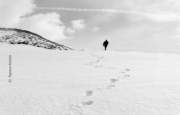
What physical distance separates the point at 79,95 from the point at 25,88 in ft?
4.28

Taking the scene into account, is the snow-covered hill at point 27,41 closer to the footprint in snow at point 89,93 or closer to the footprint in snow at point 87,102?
the footprint in snow at point 89,93

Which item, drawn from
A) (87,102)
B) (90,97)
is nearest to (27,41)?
(90,97)

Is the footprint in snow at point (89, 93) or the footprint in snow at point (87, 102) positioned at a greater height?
the footprint in snow at point (89, 93)

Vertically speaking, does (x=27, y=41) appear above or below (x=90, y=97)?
above

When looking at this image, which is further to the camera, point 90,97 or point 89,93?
point 89,93

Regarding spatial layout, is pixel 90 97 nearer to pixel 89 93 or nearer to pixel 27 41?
pixel 89 93

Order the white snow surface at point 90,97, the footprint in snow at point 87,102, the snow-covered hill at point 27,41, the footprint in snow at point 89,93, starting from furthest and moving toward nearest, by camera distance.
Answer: the snow-covered hill at point 27,41 → the footprint in snow at point 89,93 → the footprint in snow at point 87,102 → the white snow surface at point 90,97

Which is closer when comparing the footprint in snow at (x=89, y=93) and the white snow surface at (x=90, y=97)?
the white snow surface at (x=90, y=97)

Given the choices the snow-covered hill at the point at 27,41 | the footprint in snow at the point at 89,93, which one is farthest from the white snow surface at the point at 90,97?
the snow-covered hill at the point at 27,41

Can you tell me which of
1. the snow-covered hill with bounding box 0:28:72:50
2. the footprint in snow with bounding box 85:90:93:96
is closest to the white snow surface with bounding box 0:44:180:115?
the footprint in snow with bounding box 85:90:93:96

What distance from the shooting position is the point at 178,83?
3768 millimetres

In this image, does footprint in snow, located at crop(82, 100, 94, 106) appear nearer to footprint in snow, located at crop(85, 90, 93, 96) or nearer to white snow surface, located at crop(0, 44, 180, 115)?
white snow surface, located at crop(0, 44, 180, 115)

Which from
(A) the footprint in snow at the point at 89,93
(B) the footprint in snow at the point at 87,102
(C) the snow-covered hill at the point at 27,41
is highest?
(C) the snow-covered hill at the point at 27,41

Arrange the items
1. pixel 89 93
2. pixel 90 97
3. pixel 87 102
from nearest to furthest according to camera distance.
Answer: pixel 87 102, pixel 90 97, pixel 89 93
